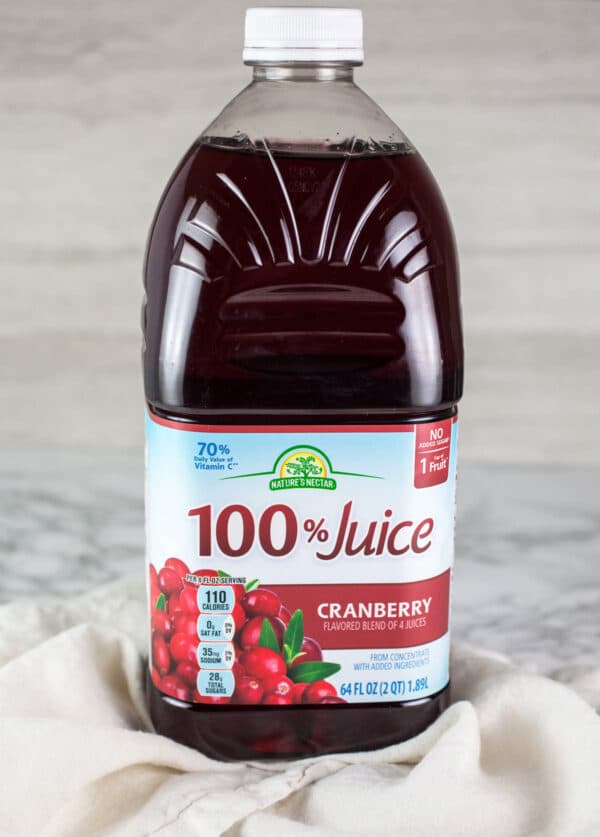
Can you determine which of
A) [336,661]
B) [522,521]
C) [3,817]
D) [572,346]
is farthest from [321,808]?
[572,346]

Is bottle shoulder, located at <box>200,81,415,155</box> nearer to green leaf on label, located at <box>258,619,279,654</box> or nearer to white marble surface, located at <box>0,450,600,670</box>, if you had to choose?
green leaf on label, located at <box>258,619,279,654</box>

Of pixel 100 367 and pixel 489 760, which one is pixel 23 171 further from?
pixel 489 760

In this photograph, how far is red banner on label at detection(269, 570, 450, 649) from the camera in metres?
1.03

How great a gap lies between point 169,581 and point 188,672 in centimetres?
7

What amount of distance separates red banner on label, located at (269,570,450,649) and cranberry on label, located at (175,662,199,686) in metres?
0.08

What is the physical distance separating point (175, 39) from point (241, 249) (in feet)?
2.74

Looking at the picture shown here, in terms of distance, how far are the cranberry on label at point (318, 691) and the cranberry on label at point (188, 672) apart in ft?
0.27

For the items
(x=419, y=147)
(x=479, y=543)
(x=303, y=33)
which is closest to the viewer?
(x=303, y=33)

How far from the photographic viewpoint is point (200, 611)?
1031 mm

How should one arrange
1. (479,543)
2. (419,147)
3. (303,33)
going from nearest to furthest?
(303,33), (479,543), (419,147)

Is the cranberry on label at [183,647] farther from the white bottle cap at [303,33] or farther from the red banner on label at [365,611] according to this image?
the white bottle cap at [303,33]

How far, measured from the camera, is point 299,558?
1.02 meters

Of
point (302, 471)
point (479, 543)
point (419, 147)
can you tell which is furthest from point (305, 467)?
point (419, 147)

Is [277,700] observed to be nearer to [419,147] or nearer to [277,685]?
[277,685]
